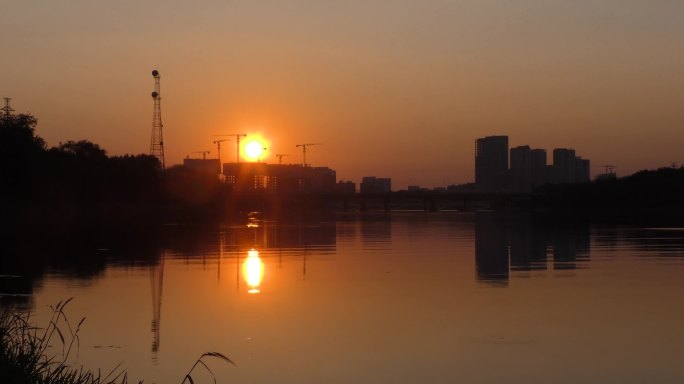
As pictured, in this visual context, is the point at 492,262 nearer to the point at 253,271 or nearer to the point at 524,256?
the point at 524,256

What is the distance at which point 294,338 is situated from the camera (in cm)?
2264

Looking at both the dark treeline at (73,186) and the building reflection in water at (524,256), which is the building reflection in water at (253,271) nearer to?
the building reflection in water at (524,256)

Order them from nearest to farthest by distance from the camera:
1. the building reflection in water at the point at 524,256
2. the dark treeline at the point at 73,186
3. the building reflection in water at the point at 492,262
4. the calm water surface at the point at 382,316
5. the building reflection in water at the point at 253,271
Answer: the calm water surface at the point at 382,316, the building reflection in water at the point at 253,271, the building reflection in water at the point at 492,262, the building reflection in water at the point at 524,256, the dark treeline at the point at 73,186

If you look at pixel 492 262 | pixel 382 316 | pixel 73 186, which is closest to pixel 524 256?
pixel 492 262

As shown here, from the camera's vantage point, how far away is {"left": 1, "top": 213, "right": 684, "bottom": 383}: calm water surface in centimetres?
1936

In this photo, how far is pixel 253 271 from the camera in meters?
40.6

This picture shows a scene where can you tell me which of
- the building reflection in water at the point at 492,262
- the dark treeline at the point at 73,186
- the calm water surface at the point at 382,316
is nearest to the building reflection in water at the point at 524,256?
the building reflection in water at the point at 492,262

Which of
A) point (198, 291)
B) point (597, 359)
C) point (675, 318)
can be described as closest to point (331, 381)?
point (597, 359)

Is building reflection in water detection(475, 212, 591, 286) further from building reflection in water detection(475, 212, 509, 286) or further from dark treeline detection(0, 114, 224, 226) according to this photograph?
dark treeline detection(0, 114, 224, 226)

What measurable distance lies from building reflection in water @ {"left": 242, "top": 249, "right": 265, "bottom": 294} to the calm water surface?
0.10 m

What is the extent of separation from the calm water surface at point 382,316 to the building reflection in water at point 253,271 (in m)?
0.10

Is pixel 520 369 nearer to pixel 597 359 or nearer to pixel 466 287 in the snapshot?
pixel 597 359

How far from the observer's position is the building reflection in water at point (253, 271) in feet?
113

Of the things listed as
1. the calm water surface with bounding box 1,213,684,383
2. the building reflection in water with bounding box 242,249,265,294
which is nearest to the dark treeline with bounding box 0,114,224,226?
the building reflection in water with bounding box 242,249,265,294
